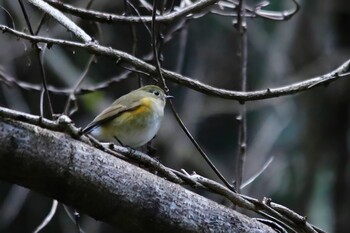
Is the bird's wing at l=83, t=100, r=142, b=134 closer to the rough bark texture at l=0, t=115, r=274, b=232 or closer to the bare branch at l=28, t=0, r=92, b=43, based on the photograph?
the bare branch at l=28, t=0, r=92, b=43

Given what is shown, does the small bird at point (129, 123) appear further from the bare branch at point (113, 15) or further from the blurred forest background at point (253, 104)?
the blurred forest background at point (253, 104)

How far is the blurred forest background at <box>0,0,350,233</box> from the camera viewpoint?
6.05m

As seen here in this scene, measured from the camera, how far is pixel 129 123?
3.26m

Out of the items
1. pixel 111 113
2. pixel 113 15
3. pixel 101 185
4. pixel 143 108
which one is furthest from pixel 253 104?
pixel 101 185

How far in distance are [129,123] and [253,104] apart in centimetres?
334

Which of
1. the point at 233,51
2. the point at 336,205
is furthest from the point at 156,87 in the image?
the point at 233,51

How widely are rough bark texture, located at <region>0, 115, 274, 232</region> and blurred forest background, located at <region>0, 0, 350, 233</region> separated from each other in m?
3.12

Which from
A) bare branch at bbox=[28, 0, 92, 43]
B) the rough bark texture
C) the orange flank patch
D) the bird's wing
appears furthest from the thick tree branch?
the orange flank patch

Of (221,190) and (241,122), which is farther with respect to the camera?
(241,122)

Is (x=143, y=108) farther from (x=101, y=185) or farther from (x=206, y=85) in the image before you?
(x=101, y=185)

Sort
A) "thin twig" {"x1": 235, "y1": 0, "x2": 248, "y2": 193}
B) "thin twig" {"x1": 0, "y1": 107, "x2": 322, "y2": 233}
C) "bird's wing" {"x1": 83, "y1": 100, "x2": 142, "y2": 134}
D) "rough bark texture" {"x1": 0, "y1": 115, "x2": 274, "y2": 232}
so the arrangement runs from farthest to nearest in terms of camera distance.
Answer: "bird's wing" {"x1": 83, "y1": 100, "x2": 142, "y2": 134} < "thin twig" {"x1": 235, "y1": 0, "x2": 248, "y2": 193} < "thin twig" {"x1": 0, "y1": 107, "x2": 322, "y2": 233} < "rough bark texture" {"x1": 0, "y1": 115, "x2": 274, "y2": 232}

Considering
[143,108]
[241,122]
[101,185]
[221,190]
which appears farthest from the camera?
[143,108]

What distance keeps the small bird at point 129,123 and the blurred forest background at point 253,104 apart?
81.6 inches

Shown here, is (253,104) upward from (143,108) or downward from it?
upward
